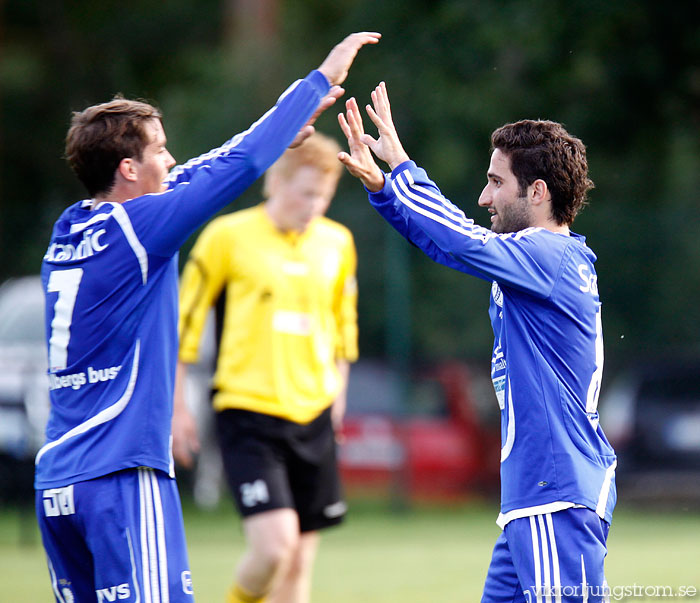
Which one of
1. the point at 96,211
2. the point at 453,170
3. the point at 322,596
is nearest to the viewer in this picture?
the point at 96,211

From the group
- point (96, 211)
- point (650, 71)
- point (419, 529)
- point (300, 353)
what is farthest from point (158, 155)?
point (650, 71)

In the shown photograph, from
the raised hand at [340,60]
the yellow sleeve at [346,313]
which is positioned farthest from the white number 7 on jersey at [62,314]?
the yellow sleeve at [346,313]

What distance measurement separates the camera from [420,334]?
13367mm

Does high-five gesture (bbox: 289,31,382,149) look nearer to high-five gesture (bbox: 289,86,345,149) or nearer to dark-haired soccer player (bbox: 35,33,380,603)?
high-five gesture (bbox: 289,86,345,149)

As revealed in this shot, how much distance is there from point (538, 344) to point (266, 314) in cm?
258

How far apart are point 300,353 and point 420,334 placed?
24.5 feet

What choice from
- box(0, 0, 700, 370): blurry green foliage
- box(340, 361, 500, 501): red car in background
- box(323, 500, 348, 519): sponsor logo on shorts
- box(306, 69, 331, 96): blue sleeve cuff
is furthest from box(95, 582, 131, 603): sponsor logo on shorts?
box(0, 0, 700, 370): blurry green foliage

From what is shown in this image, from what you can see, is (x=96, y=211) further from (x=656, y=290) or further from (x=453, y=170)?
(x=453, y=170)

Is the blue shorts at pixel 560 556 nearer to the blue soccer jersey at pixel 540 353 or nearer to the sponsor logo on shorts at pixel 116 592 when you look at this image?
the blue soccer jersey at pixel 540 353

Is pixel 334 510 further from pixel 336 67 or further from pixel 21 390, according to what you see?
pixel 21 390

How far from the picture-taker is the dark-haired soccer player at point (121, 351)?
348 centimetres

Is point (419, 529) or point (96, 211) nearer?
point (96, 211)

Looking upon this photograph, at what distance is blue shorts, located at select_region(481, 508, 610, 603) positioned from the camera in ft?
11.2

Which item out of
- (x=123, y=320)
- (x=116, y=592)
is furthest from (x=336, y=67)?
(x=116, y=592)
